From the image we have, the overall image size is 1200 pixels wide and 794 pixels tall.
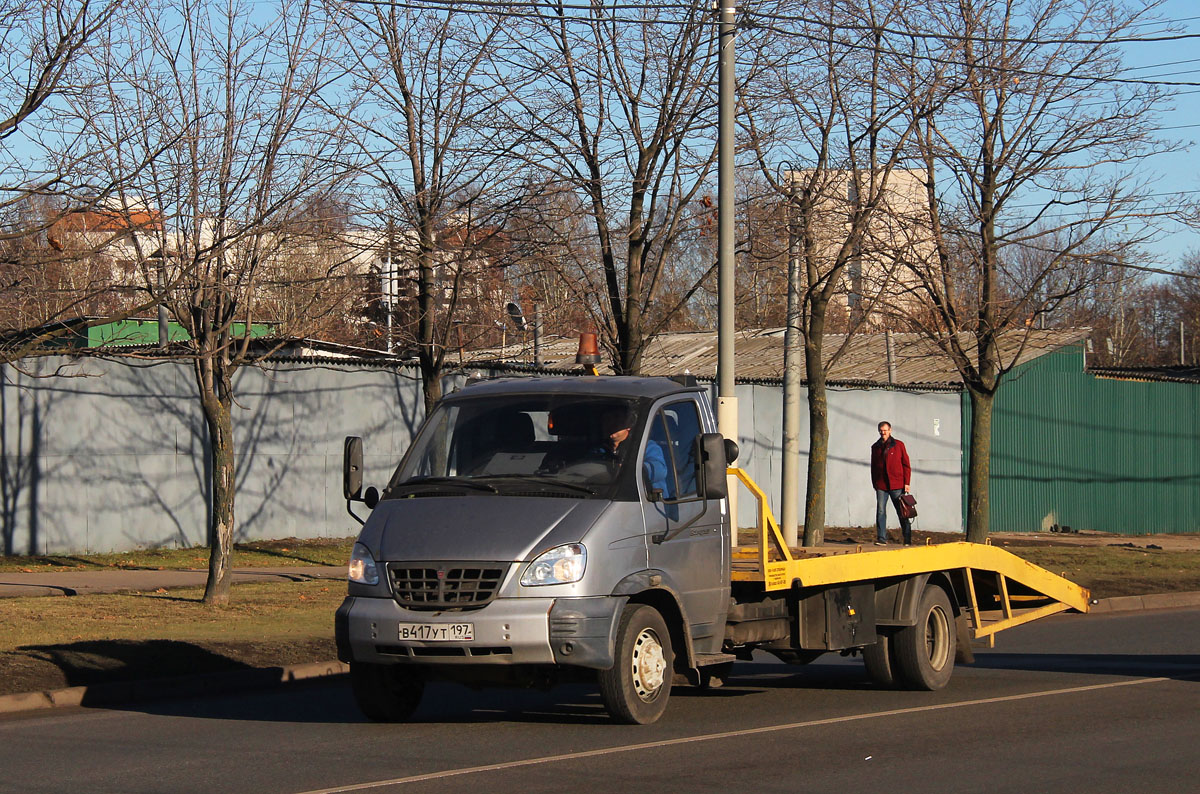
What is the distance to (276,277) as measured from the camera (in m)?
18.5

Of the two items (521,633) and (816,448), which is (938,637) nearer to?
(521,633)

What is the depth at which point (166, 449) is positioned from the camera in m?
21.6

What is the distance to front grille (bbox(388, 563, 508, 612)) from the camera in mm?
8523

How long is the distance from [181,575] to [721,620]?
1102cm

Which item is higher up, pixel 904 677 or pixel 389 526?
pixel 389 526

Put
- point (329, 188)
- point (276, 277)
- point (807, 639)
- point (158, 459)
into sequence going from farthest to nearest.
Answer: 1. point (158, 459)
2. point (276, 277)
3. point (329, 188)
4. point (807, 639)

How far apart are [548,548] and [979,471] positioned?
48.8ft

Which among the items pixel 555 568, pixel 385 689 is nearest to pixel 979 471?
pixel 385 689

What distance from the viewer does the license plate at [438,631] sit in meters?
8.48

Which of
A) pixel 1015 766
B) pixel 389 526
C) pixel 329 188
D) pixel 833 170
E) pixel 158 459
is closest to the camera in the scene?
pixel 1015 766

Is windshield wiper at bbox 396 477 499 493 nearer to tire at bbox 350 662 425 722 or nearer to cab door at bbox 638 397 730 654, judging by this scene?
cab door at bbox 638 397 730 654

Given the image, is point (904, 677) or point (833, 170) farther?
point (833, 170)

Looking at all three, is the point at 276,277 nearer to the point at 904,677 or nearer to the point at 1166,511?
the point at 904,677

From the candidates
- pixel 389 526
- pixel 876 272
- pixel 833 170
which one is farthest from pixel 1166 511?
pixel 389 526
